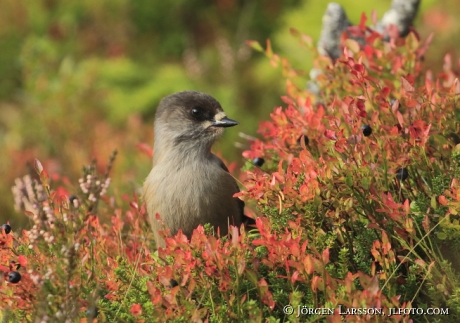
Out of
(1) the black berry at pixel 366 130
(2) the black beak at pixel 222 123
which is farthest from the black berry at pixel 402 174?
(2) the black beak at pixel 222 123

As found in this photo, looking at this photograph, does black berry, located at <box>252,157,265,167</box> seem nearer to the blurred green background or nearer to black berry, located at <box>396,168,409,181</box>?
black berry, located at <box>396,168,409,181</box>

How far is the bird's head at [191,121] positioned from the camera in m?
3.95

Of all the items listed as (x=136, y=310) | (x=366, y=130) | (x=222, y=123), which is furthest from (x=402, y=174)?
(x=222, y=123)

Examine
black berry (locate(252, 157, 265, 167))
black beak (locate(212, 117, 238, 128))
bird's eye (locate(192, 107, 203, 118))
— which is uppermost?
bird's eye (locate(192, 107, 203, 118))

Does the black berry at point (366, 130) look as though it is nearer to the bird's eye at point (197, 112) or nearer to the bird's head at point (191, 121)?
the bird's head at point (191, 121)

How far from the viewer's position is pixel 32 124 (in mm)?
8305

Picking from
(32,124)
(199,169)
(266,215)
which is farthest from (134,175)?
(266,215)

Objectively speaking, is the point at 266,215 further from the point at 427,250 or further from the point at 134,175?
the point at 134,175

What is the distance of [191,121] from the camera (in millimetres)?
4016

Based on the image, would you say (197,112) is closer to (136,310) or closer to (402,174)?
(402,174)

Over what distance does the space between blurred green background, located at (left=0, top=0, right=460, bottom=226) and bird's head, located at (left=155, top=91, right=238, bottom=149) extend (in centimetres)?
241

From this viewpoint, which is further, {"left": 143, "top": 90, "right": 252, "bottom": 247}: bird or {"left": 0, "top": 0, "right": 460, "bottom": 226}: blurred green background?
{"left": 0, "top": 0, "right": 460, "bottom": 226}: blurred green background

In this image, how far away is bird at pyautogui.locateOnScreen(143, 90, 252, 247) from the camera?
3.55m

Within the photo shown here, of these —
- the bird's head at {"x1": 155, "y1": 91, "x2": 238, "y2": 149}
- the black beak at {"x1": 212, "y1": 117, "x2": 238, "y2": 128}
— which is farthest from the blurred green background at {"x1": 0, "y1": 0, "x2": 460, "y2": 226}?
the black beak at {"x1": 212, "y1": 117, "x2": 238, "y2": 128}
